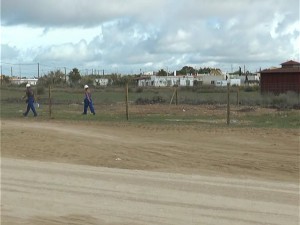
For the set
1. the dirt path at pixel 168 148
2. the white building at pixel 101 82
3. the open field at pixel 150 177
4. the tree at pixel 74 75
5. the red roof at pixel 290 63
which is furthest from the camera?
the tree at pixel 74 75

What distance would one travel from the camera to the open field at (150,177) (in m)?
7.20

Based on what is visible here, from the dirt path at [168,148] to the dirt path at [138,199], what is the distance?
1152 millimetres

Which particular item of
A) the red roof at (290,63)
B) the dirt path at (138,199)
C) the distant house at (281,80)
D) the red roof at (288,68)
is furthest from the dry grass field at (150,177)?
the red roof at (290,63)

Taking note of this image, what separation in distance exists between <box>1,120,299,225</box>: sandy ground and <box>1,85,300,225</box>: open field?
1cm

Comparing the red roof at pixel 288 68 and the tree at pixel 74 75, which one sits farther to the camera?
the tree at pixel 74 75

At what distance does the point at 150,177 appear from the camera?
9914 millimetres

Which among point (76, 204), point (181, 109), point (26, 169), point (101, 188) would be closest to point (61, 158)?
point (26, 169)

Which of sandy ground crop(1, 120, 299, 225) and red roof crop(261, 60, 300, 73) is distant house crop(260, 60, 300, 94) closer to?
red roof crop(261, 60, 300, 73)

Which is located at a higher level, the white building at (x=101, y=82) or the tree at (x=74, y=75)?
the tree at (x=74, y=75)

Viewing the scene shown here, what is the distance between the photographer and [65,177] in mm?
9906

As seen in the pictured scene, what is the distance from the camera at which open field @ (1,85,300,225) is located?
23.6 feet

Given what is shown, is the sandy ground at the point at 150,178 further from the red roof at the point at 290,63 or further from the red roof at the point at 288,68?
the red roof at the point at 290,63

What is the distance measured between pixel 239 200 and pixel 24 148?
25.2 feet

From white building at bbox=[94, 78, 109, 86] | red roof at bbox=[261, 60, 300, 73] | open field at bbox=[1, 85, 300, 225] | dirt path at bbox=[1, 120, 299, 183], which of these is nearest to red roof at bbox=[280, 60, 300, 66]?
red roof at bbox=[261, 60, 300, 73]
